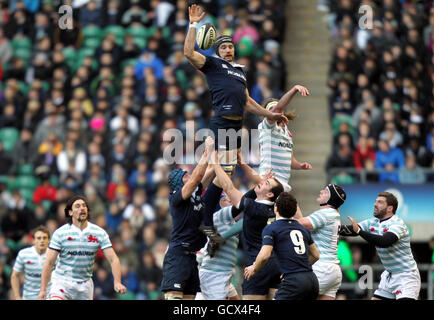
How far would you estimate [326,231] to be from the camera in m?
13.9

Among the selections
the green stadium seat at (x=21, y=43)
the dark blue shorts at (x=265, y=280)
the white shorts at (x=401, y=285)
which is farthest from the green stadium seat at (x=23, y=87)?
the white shorts at (x=401, y=285)

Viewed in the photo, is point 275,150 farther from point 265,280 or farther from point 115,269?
point 115,269

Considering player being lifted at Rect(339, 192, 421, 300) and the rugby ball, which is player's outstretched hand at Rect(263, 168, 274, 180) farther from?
the rugby ball

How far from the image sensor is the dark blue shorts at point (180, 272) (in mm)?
13633

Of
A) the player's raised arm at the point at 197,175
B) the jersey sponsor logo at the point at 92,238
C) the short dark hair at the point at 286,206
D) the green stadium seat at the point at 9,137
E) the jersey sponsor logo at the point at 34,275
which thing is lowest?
the jersey sponsor logo at the point at 34,275

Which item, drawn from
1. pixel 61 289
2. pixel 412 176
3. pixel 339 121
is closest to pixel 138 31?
pixel 339 121

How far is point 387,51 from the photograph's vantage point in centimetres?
2228

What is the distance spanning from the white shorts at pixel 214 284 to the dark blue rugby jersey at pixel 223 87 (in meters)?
2.27

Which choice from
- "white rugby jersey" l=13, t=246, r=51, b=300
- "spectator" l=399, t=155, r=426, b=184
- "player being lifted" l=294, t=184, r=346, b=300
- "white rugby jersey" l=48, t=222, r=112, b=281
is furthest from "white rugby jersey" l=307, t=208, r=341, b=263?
"spectator" l=399, t=155, r=426, b=184

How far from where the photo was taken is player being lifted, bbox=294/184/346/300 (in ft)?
44.9

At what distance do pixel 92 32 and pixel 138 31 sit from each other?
1.02m

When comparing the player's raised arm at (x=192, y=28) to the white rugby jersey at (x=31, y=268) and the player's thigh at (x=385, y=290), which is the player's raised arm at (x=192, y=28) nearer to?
the player's thigh at (x=385, y=290)

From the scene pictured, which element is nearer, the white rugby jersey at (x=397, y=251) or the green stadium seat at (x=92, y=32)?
the white rugby jersey at (x=397, y=251)

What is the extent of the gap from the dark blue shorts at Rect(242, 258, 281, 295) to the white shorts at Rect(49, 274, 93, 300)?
2140 mm
